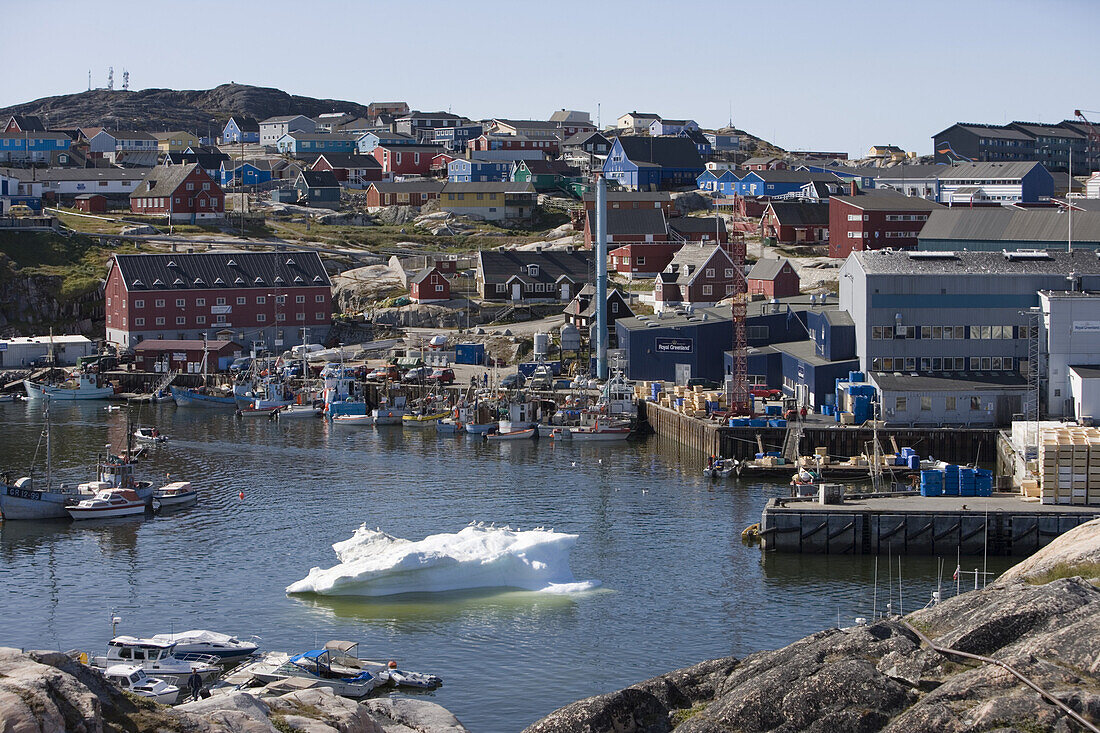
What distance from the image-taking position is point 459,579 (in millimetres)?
31969

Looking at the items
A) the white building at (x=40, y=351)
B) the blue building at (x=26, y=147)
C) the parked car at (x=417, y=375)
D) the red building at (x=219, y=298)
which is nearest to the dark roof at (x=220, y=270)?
the red building at (x=219, y=298)

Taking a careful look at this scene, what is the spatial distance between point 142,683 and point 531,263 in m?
50.6

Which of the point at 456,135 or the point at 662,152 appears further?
the point at 456,135

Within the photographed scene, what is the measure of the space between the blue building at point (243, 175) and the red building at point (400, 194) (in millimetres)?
11010

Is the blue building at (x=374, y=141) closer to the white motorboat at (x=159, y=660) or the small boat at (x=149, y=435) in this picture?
the small boat at (x=149, y=435)

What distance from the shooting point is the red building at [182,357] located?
212 ft

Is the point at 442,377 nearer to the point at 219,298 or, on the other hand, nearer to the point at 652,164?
the point at 219,298

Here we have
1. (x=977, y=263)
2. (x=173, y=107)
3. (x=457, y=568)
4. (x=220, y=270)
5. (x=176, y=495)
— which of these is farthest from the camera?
(x=173, y=107)

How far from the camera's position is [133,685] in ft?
81.8

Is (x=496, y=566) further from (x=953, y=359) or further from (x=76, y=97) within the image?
(x=76, y=97)

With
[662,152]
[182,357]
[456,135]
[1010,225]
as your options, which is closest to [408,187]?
[662,152]

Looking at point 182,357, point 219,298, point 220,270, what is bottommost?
point 182,357

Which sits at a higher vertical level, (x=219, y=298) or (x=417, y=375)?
(x=219, y=298)


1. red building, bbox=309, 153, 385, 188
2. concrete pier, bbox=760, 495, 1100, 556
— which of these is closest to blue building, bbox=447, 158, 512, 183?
red building, bbox=309, 153, 385, 188
